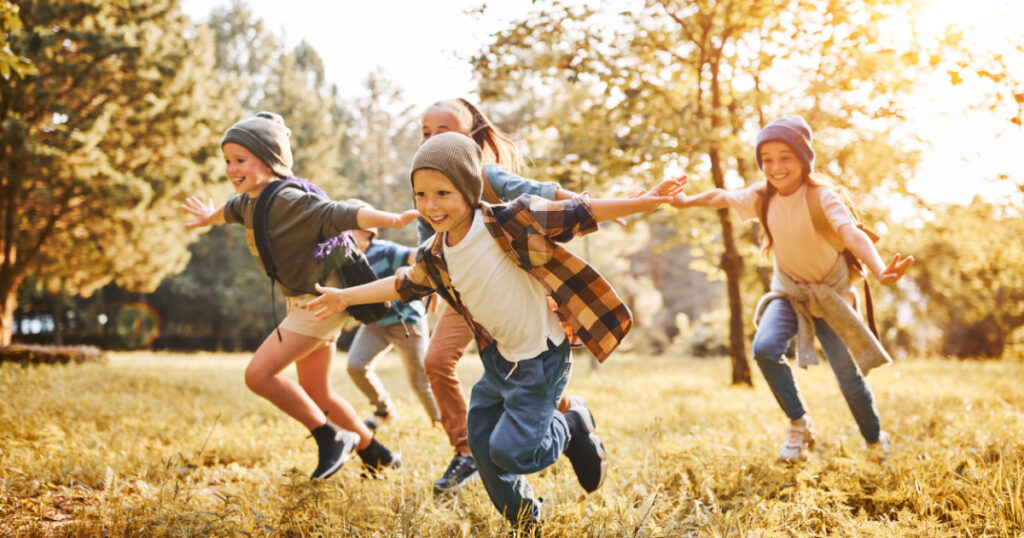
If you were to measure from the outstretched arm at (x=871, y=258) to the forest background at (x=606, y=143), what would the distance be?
1080 mm

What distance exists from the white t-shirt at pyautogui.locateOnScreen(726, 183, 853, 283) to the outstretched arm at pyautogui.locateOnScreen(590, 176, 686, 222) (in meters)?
1.54

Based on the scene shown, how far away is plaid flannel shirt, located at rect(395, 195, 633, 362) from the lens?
272 cm

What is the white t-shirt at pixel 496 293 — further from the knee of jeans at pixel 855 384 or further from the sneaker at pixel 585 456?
the knee of jeans at pixel 855 384

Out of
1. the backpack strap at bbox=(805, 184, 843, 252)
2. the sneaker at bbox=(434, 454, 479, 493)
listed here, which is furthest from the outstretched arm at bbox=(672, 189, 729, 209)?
the sneaker at bbox=(434, 454, 479, 493)

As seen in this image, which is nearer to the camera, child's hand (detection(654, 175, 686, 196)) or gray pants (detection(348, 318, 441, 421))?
child's hand (detection(654, 175, 686, 196))

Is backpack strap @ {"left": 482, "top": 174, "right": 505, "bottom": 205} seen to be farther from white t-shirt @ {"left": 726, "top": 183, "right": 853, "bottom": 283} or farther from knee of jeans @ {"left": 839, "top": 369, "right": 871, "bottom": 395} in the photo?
knee of jeans @ {"left": 839, "top": 369, "right": 871, "bottom": 395}

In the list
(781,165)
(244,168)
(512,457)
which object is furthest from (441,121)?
(781,165)

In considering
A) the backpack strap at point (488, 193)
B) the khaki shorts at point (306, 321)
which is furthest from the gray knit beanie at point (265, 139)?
the backpack strap at point (488, 193)

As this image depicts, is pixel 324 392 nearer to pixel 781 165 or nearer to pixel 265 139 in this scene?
pixel 265 139

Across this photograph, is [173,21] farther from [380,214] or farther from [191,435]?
[380,214]

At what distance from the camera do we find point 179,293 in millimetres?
31828

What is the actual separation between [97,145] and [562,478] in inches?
595

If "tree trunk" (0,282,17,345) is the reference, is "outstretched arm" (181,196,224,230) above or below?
above

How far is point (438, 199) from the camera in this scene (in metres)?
2.76
